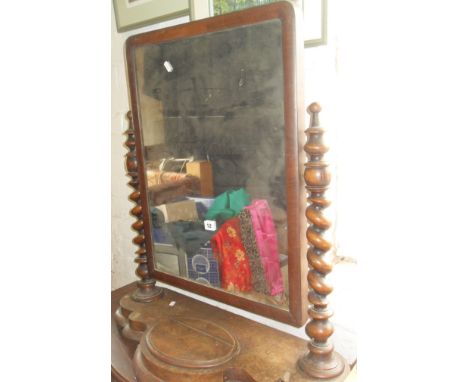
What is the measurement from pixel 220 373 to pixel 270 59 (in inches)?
23.3

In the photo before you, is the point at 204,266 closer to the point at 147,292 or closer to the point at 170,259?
the point at 170,259

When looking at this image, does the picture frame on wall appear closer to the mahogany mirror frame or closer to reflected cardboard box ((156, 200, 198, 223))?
the mahogany mirror frame

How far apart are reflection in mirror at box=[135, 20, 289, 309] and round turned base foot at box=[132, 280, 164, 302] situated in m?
0.10

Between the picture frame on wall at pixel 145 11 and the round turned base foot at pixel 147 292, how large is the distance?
77 centimetres

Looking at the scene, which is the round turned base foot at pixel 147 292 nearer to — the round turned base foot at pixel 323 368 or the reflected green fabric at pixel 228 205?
the reflected green fabric at pixel 228 205

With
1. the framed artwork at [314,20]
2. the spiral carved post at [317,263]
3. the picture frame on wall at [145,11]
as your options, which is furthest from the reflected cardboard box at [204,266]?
the picture frame on wall at [145,11]

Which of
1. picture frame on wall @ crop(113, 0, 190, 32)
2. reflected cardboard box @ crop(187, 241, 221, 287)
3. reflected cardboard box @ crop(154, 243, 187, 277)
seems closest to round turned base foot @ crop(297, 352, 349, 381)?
reflected cardboard box @ crop(187, 241, 221, 287)

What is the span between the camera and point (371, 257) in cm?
35

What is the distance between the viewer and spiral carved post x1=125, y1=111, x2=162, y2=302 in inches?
36.4

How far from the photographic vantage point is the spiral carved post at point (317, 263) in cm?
60
